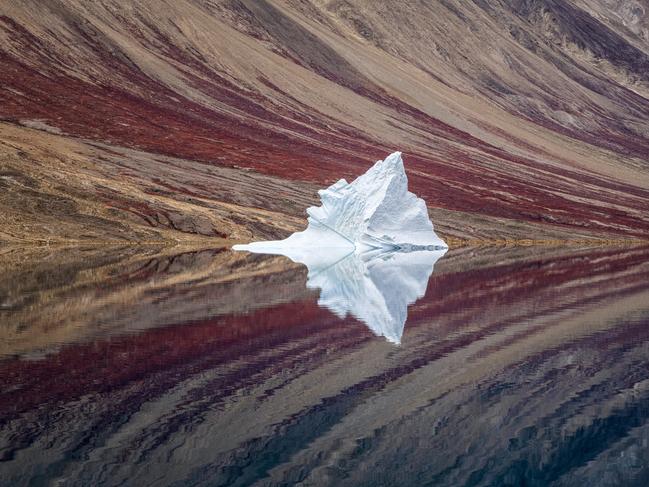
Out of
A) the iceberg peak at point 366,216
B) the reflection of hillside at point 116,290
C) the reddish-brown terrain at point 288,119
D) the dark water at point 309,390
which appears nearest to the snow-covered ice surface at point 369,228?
the iceberg peak at point 366,216

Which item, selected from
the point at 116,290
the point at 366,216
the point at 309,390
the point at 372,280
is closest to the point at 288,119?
the point at 366,216

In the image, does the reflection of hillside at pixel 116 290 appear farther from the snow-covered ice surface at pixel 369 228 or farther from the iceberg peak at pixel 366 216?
the iceberg peak at pixel 366 216

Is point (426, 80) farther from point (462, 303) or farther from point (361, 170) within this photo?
point (462, 303)

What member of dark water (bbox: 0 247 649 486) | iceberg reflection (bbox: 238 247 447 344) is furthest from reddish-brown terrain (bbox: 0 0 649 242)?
dark water (bbox: 0 247 649 486)

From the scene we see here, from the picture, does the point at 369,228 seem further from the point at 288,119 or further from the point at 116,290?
the point at 288,119

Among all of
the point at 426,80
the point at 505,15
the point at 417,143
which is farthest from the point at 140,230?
the point at 505,15

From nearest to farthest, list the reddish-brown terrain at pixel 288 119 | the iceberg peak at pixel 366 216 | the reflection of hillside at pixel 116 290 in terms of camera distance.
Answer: the reflection of hillside at pixel 116 290
the iceberg peak at pixel 366 216
the reddish-brown terrain at pixel 288 119
